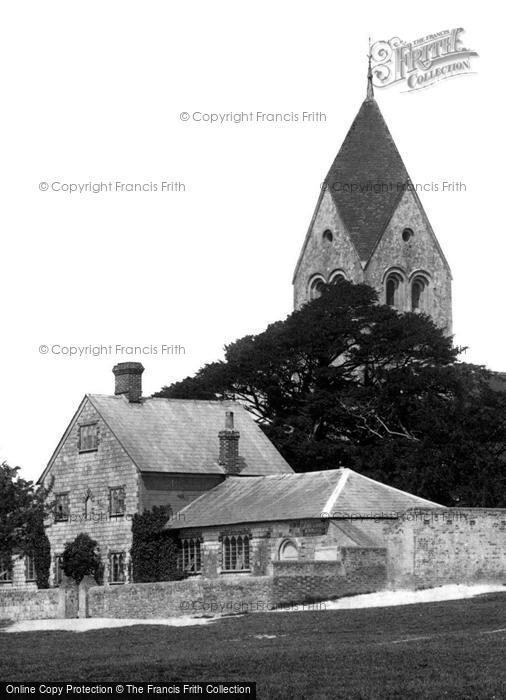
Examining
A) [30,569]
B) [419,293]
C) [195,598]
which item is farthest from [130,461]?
[419,293]

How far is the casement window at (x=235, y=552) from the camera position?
53.4m

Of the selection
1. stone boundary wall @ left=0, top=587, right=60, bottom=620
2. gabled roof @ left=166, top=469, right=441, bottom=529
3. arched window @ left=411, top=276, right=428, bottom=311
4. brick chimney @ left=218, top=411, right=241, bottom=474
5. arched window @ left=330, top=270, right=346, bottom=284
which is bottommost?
stone boundary wall @ left=0, top=587, right=60, bottom=620

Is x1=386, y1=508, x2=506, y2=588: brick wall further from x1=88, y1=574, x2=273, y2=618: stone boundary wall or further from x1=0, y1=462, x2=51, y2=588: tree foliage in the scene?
x1=0, y1=462, x2=51, y2=588: tree foliage

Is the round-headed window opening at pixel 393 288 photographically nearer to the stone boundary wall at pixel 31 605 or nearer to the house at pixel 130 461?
the house at pixel 130 461

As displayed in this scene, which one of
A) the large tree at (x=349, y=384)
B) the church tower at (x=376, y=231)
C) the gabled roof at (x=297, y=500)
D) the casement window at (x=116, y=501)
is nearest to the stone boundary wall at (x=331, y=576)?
the gabled roof at (x=297, y=500)

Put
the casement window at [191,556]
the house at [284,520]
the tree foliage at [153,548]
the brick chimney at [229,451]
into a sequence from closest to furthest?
the house at [284,520], the casement window at [191,556], the tree foliage at [153,548], the brick chimney at [229,451]

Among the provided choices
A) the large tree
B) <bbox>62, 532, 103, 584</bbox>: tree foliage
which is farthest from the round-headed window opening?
<bbox>62, 532, 103, 584</bbox>: tree foliage

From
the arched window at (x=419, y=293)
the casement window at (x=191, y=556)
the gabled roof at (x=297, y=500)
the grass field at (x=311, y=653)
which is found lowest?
the grass field at (x=311, y=653)

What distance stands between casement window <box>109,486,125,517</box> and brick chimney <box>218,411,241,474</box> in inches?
158

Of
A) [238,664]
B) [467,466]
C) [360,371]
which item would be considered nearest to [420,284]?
[360,371]

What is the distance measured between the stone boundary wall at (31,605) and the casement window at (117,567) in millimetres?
6468

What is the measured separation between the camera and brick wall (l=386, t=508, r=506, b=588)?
4594cm

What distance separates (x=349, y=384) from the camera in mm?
76250

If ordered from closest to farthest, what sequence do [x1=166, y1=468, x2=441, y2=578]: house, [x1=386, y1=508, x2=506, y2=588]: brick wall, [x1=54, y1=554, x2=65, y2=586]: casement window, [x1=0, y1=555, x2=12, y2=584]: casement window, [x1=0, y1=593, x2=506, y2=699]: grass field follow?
1. [x1=0, y1=593, x2=506, y2=699]: grass field
2. [x1=386, y1=508, x2=506, y2=588]: brick wall
3. [x1=166, y1=468, x2=441, y2=578]: house
4. [x1=0, y1=555, x2=12, y2=584]: casement window
5. [x1=54, y1=554, x2=65, y2=586]: casement window
